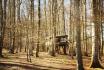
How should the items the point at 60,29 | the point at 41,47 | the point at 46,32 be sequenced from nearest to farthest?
the point at 41,47
the point at 46,32
the point at 60,29

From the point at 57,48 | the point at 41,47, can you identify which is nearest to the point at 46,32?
the point at 41,47

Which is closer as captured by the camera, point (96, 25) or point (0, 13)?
point (96, 25)

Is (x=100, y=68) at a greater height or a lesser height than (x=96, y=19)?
lesser

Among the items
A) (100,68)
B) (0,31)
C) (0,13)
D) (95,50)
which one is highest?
(0,13)

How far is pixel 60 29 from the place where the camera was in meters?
50.8

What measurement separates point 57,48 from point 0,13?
12.3 metres

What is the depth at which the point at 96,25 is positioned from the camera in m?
18.2

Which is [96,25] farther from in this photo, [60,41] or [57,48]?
[57,48]

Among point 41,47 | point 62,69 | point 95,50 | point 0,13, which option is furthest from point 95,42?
point 41,47

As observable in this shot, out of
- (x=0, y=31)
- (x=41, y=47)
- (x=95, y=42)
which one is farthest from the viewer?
(x=41, y=47)

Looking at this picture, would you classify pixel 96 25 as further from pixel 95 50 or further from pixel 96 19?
pixel 95 50

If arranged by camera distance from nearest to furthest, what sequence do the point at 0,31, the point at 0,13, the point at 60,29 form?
the point at 0,13, the point at 0,31, the point at 60,29

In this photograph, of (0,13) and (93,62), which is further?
(0,13)

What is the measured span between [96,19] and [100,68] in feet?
11.7
